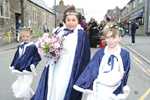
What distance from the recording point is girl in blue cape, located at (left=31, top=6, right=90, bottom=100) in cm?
261

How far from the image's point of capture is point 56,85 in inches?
104

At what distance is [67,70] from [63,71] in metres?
0.07

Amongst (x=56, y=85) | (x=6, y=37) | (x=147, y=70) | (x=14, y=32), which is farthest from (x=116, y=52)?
(x=14, y=32)

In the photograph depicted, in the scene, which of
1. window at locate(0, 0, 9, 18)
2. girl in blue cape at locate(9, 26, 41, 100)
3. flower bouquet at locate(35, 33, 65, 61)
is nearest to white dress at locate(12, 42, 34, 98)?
girl in blue cape at locate(9, 26, 41, 100)

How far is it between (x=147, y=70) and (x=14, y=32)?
527 inches

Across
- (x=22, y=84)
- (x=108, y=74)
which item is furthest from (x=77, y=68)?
(x=22, y=84)

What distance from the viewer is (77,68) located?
2.64 m

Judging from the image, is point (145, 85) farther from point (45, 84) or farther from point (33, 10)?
point (33, 10)

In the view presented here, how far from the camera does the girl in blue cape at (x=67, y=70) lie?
2.61m

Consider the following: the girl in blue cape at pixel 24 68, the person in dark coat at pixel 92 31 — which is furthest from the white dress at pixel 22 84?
the person in dark coat at pixel 92 31

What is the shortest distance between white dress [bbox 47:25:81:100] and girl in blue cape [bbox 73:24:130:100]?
1.72 ft

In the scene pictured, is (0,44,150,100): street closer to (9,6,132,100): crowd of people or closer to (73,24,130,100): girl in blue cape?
(9,6,132,100): crowd of people

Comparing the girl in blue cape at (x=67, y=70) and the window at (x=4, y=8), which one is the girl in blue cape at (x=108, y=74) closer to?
the girl in blue cape at (x=67, y=70)

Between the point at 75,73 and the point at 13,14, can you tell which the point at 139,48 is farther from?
the point at 13,14
